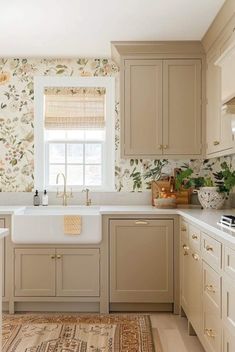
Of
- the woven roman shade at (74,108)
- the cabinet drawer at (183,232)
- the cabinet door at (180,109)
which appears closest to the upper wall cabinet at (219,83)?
the cabinet door at (180,109)

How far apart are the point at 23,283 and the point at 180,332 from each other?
1.40m

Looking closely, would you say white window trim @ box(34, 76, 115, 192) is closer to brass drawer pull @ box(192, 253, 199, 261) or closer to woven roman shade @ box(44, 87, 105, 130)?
woven roman shade @ box(44, 87, 105, 130)

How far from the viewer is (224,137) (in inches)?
129

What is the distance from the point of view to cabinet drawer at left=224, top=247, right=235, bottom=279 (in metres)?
2.01

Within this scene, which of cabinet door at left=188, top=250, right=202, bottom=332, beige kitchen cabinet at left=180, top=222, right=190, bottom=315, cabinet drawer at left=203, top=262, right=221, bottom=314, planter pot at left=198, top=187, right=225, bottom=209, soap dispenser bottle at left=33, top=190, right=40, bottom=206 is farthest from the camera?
soap dispenser bottle at left=33, top=190, right=40, bottom=206

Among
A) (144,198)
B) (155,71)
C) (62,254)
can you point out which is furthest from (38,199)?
(155,71)

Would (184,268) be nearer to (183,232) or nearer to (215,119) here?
(183,232)

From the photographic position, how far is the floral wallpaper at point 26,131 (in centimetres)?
431

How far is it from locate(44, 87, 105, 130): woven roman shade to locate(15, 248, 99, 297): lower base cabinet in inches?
54.4

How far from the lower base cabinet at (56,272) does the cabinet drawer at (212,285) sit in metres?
1.26

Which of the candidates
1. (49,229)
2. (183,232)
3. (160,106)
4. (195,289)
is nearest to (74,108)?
(160,106)

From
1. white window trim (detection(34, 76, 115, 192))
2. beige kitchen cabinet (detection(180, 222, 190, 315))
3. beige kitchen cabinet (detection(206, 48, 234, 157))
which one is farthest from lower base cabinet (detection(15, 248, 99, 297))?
beige kitchen cabinet (detection(206, 48, 234, 157))

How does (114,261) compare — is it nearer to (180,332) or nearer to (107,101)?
(180,332)

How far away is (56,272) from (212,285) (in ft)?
5.41
